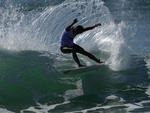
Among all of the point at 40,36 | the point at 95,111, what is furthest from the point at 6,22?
the point at 95,111

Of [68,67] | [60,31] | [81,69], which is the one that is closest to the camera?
[81,69]

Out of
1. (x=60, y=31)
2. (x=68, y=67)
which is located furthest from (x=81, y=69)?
(x=60, y=31)

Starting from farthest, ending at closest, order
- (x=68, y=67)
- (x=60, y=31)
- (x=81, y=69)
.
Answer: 1. (x=60, y=31)
2. (x=68, y=67)
3. (x=81, y=69)

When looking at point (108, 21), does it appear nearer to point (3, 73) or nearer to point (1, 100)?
point (3, 73)

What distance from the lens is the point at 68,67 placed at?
1384 cm

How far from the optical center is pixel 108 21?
60.1 feet

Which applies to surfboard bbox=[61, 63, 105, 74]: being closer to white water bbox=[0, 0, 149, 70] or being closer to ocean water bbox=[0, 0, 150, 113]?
ocean water bbox=[0, 0, 150, 113]

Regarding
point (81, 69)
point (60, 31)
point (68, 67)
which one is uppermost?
point (60, 31)

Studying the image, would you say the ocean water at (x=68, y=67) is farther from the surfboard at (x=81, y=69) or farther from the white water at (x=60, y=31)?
the surfboard at (x=81, y=69)

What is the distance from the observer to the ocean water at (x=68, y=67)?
10.8 m

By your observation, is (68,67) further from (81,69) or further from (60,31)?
(60,31)

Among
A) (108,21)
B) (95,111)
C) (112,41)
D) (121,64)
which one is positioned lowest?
(95,111)

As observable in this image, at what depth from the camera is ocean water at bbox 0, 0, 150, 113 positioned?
10766 mm

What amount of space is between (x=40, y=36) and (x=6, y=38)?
207 centimetres
